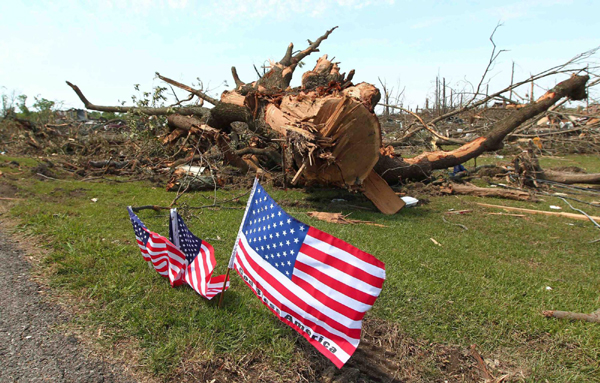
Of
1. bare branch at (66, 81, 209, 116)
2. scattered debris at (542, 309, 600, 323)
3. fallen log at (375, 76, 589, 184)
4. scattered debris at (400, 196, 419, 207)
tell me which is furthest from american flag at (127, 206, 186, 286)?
bare branch at (66, 81, 209, 116)

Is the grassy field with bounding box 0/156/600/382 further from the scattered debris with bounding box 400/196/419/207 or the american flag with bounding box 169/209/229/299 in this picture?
the scattered debris with bounding box 400/196/419/207

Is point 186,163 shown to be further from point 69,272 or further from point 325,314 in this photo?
point 325,314

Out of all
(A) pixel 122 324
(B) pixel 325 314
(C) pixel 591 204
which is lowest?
(C) pixel 591 204

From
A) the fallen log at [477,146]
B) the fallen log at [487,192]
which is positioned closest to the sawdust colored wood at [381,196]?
the fallen log at [477,146]

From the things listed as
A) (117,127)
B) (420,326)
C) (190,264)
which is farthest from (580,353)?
(117,127)

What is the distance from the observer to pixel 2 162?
9695 mm

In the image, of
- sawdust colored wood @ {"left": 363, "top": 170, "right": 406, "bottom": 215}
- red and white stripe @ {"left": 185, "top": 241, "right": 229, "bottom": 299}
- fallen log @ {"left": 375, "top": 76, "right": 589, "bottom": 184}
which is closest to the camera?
red and white stripe @ {"left": 185, "top": 241, "right": 229, "bottom": 299}

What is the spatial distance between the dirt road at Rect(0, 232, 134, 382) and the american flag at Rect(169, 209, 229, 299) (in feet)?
2.84

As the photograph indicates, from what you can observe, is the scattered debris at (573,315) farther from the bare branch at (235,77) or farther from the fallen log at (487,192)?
the bare branch at (235,77)

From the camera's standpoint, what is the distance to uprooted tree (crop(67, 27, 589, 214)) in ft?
20.4

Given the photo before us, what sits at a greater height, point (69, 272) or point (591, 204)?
point (69, 272)

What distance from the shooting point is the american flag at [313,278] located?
7.43 ft

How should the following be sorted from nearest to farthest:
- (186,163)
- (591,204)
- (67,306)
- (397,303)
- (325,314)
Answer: (325,314) < (67,306) < (397,303) < (591,204) < (186,163)

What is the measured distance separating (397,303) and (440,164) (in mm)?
6840
